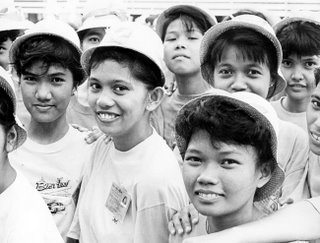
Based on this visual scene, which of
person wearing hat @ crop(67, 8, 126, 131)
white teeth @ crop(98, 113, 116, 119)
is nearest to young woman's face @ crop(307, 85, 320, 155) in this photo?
white teeth @ crop(98, 113, 116, 119)

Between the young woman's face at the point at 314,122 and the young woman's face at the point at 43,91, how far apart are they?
1.43 m

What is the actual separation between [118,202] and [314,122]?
1.12 meters

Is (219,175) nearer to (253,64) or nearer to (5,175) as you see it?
(5,175)

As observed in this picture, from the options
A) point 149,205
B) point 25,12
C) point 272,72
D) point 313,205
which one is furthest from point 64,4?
point 313,205

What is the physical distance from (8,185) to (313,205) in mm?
1271

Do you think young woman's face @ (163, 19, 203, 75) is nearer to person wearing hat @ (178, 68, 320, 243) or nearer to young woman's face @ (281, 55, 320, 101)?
young woman's face @ (281, 55, 320, 101)

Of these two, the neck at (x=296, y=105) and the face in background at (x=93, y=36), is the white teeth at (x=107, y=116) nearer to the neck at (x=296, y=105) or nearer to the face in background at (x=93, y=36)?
the neck at (x=296, y=105)

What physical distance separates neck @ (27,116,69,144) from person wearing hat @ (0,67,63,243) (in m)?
0.86

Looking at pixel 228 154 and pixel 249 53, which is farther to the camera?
pixel 249 53

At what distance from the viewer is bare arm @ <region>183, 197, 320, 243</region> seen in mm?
2289

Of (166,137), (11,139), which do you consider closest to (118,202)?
(11,139)

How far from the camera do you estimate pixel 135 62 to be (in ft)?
10.2

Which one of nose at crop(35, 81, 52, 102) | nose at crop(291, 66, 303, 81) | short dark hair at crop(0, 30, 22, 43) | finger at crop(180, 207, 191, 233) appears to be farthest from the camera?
short dark hair at crop(0, 30, 22, 43)

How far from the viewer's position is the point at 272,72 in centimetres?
353
